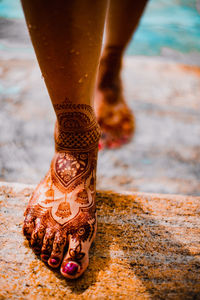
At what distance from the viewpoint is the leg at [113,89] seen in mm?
1427

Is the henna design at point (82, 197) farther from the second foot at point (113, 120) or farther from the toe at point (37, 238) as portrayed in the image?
the second foot at point (113, 120)

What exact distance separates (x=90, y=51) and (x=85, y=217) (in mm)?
561

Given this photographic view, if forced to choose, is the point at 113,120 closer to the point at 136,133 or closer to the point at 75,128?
the point at 136,133

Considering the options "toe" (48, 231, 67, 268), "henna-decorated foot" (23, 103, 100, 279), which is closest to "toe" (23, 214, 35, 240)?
"henna-decorated foot" (23, 103, 100, 279)

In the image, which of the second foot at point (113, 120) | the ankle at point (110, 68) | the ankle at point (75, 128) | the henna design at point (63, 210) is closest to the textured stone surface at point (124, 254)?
the henna design at point (63, 210)

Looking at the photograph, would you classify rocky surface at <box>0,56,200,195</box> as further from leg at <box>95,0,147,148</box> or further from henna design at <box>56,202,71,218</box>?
henna design at <box>56,202,71,218</box>

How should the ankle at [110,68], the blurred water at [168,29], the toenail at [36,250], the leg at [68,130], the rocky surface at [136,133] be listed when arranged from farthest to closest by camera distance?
the blurred water at [168,29] < the ankle at [110,68] < the rocky surface at [136,133] < the toenail at [36,250] < the leg at [68,130]

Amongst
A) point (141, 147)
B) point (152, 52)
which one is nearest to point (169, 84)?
point (152, 52)

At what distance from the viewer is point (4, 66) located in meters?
2.29

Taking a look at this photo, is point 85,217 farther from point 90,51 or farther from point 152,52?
point 152,52

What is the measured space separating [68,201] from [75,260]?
0.20 meters

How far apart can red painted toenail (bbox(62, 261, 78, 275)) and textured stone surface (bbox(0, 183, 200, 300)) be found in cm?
3

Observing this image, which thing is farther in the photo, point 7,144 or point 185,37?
point 185,37

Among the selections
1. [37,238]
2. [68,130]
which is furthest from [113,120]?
[37,238]
